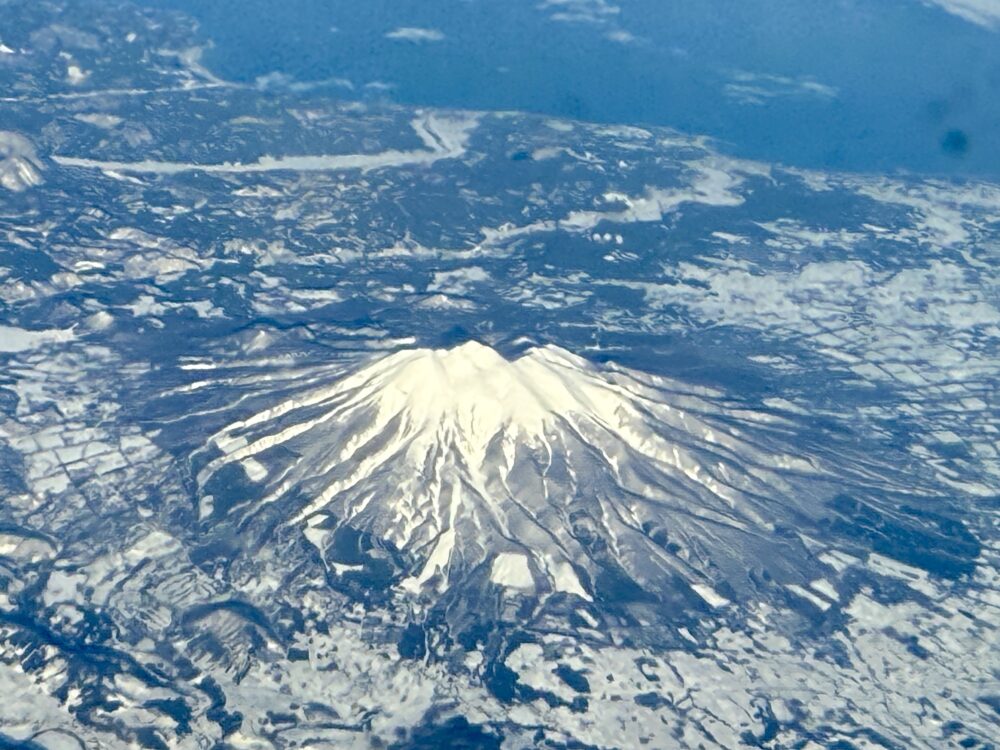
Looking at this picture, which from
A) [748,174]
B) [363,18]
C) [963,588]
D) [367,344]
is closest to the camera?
[963,588]

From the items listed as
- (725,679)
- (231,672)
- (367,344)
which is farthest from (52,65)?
(725,679)

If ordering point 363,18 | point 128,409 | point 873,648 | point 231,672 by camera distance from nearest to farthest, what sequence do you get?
point 231,672, point 873,648, point 128,409, point 363,18

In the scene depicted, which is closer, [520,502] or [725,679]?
[725,679]

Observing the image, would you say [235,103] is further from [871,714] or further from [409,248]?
[871,714]

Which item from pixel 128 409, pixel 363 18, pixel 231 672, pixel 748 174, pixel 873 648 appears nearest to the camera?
pixel 231 672

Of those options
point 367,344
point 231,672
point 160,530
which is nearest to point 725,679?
point 231,672

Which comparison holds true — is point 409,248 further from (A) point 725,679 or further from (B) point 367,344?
(A) point 725,679
